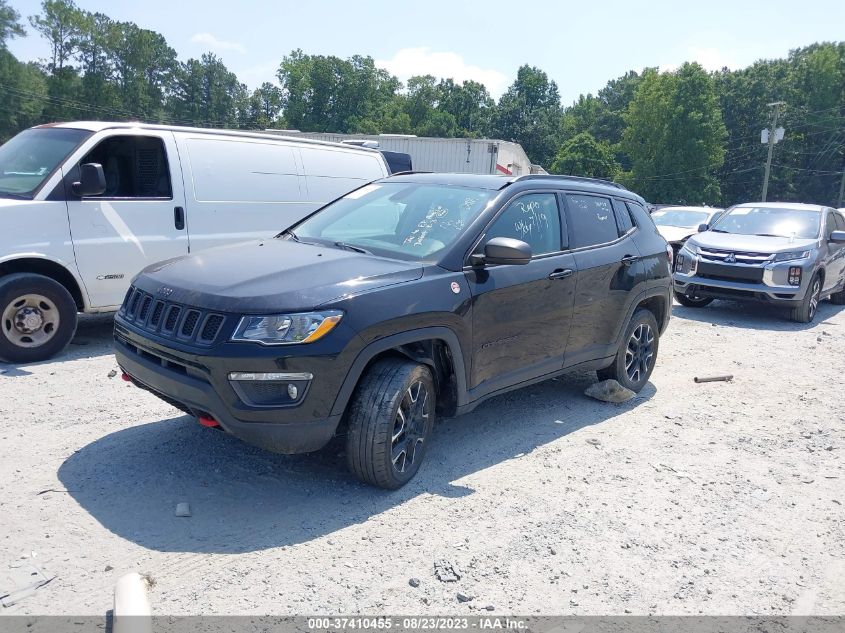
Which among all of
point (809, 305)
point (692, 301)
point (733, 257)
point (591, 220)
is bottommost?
point (692, 301)

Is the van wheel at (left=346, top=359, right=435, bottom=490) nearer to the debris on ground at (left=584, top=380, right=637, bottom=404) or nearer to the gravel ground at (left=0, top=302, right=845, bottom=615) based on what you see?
the gravel ground at (left=0, top=302, right=845, bottom=615)

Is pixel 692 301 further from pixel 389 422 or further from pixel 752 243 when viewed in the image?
pixel 389 422

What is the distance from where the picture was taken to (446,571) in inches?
129

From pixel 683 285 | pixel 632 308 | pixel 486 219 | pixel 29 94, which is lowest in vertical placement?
pixel 683 285

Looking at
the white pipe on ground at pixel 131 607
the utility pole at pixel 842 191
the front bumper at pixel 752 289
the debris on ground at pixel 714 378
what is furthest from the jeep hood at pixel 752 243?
the utility pole at pixel 842 191

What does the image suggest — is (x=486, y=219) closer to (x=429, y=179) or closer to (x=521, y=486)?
(x=429, y=179)

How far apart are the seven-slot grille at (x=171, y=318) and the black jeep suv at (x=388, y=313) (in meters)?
0.01

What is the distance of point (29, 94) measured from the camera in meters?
68.8

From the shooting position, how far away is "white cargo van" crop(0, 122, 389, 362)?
609 centimetres

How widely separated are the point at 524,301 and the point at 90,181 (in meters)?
4.14

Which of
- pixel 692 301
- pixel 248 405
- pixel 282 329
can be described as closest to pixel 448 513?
pixel 248 405

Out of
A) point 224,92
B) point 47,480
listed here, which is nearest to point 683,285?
point 47,480

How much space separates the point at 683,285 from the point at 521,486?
762cm

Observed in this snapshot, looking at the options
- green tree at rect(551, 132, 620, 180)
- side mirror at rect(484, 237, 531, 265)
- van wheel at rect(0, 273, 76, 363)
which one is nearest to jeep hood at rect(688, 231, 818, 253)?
side mirror at rect(484, 237, 531, 265)
